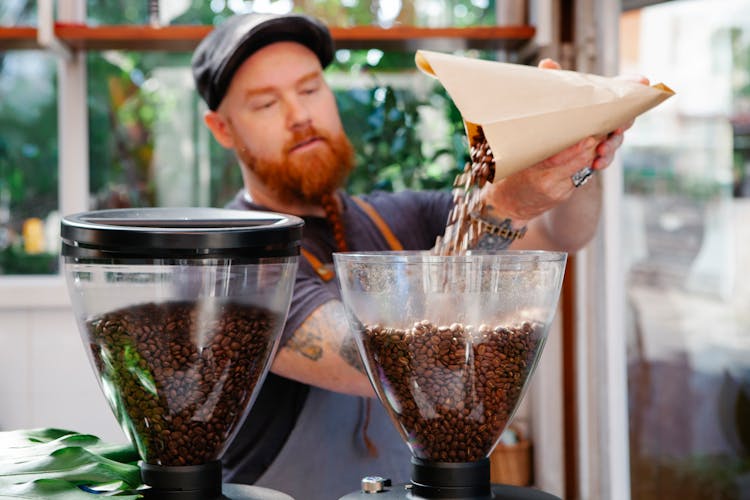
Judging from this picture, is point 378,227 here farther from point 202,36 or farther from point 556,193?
point 202,36

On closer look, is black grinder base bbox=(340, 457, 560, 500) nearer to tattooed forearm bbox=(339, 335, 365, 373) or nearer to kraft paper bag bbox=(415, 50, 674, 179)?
kraft paper bag bbox=(415, 50, 674, 179)

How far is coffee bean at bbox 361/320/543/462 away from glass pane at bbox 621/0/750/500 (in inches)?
76.0

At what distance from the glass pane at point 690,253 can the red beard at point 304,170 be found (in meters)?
1.45

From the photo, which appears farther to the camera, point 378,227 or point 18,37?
point 18,37

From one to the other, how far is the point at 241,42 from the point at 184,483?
0.80m

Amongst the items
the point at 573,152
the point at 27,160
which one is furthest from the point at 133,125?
the point at 573,152

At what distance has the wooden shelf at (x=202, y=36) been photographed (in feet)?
8.61

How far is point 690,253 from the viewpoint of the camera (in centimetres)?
265

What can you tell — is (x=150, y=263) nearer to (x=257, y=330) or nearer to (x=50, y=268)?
(x=257, y=330)

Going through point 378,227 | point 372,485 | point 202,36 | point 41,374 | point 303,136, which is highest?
point 202,36

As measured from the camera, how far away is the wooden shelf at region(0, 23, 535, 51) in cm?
262

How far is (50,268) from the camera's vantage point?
299 cm

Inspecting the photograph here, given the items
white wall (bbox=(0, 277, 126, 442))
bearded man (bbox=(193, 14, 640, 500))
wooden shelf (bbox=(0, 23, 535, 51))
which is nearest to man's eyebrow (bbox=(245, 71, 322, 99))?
bearded man (bbox=(193, 14, 640, 500))

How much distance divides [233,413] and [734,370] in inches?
82.6
